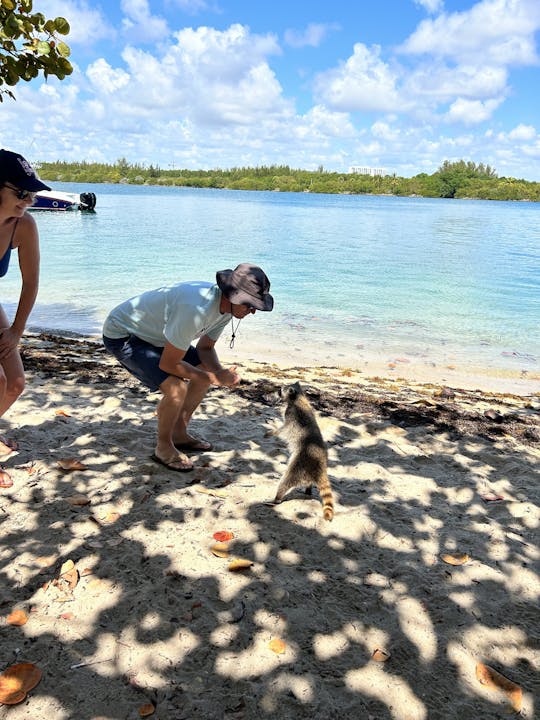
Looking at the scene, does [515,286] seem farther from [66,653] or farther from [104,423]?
[66,653]

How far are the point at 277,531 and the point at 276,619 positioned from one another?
0.81 metres

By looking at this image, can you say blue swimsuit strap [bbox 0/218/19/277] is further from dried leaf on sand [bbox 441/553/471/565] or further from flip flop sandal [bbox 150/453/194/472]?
dried leaf on sand [bbox 441/553/471/565]

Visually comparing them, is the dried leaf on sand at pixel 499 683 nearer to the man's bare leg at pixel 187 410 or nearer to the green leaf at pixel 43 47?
the man's bare leg at pixel 187 410

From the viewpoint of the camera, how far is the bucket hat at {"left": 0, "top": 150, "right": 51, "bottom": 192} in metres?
3.14

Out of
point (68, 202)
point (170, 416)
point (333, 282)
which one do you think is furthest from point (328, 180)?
point (170, 416)

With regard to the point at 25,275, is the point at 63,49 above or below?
above

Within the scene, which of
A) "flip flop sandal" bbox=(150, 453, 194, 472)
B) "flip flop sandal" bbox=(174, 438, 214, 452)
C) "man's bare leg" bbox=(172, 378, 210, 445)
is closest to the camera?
"flip flop sandal" bbox=(150, 453, 194, 472)

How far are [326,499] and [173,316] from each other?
162cm

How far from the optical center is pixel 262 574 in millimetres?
3125

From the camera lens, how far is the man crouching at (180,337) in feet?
12.1

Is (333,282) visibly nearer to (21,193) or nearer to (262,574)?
(21,193)

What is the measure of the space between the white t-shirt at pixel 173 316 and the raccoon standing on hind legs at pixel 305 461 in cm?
95

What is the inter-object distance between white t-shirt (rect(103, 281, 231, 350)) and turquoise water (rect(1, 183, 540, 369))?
21.1 feet

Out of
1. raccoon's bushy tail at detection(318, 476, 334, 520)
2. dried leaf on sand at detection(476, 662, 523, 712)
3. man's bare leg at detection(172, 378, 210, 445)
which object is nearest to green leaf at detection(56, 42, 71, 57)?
man's bare leg at detection(172, 378, 210, 445)
